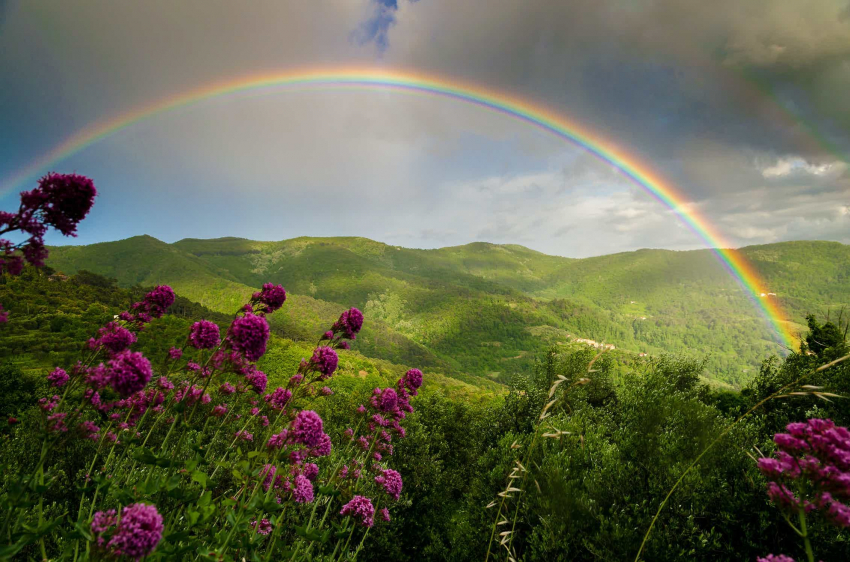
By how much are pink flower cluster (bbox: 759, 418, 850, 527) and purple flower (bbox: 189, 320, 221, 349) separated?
5.11 metres

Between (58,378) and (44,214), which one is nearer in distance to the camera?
(44,214)

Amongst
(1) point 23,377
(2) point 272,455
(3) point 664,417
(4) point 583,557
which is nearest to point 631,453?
(3) point 664,417

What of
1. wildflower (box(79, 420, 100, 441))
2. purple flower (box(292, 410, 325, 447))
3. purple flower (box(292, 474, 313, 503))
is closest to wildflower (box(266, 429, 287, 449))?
purple flower (box(292, 410, 325, 447))

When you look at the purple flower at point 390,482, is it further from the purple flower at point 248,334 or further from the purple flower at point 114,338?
the purple flower at point 114,338

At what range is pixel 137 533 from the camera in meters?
2.40

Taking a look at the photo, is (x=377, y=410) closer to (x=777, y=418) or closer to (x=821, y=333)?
(x=777, y=418)

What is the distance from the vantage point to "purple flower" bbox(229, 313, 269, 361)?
3631mm

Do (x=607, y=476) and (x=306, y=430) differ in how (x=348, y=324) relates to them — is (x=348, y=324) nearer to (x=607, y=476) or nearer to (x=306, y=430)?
(x=306, y=430)

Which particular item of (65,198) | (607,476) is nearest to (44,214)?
(65,198)

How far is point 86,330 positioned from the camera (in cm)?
3525

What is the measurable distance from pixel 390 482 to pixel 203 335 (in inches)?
145

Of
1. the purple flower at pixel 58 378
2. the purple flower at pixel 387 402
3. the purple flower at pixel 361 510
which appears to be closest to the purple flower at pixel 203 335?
the purple flower at pixel 58 378

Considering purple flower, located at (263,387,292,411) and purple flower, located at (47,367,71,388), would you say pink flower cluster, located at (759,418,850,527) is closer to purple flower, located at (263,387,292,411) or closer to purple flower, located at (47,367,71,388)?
purple flower, located at (263,387,292,411)

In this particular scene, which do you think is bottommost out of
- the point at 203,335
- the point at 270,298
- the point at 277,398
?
the point at 277,398
